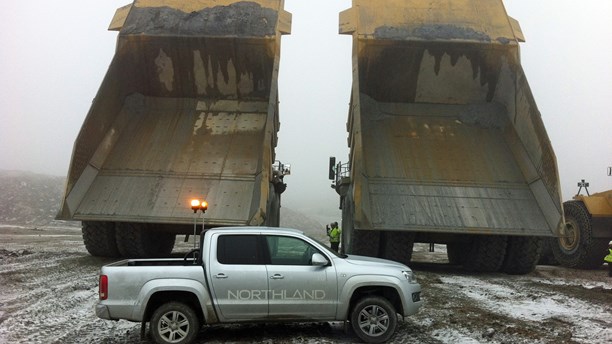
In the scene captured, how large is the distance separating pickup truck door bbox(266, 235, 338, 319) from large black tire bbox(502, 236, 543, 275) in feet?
20.5

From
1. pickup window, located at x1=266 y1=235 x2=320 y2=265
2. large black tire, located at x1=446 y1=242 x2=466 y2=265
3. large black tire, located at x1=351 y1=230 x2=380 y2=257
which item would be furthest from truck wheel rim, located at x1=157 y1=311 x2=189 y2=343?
large black tire, located at x1=446 y1=242 x2=466 y2=265

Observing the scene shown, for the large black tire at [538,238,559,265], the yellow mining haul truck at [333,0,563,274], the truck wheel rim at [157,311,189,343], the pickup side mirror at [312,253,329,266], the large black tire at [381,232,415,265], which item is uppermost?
the yellow mining haul truck at [333,0,563,274]

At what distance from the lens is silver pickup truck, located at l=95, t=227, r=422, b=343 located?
502cm

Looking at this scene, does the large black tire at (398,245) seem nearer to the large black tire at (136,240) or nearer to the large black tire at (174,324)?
the large black tire at (136,240)

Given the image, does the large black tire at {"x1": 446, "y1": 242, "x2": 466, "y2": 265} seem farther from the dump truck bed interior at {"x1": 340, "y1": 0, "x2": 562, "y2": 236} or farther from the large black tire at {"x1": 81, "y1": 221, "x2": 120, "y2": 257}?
the large black tire at {"x1": 81, "y1": 221, "x2": 120, "y2": 257}

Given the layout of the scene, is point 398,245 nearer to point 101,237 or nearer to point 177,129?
point 177,129

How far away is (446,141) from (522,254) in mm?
3137

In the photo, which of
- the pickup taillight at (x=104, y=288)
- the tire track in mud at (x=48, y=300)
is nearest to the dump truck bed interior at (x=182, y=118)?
the tire track in mud at (x=48, y=300)

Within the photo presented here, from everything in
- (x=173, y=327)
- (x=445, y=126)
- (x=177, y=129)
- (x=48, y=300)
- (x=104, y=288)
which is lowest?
(x=48, y=300)

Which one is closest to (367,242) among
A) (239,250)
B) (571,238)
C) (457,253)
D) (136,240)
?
(457,253)

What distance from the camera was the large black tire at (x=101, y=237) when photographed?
10086 millimetres

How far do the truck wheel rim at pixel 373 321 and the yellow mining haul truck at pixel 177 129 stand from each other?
12.9 ft

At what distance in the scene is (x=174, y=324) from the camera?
509 cm

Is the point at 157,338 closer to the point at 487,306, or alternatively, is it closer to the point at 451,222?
the point at 487,306
